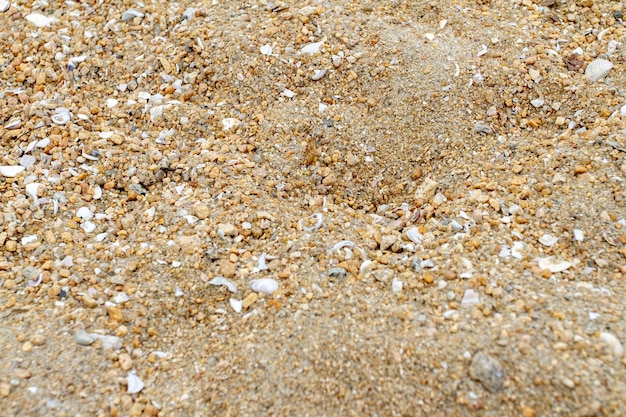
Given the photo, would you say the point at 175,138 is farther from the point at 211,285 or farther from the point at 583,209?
the point at 583,209

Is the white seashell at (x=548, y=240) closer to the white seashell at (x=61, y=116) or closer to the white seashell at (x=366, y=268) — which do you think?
the white seashell at (x=366, y=268)

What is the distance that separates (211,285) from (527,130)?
179cm

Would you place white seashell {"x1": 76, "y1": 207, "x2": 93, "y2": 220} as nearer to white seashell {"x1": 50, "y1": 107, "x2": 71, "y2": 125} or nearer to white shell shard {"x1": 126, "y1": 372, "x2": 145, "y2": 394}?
white seashell {"x1": 50, "y1": 107, "x2": 71, "y2": 125}

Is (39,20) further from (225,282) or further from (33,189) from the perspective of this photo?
(225,282)

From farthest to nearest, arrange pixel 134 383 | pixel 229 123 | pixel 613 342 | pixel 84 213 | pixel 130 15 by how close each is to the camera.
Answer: pixel 130 15, pixel 229 123, pixel 84 213, pixel 134 383, pixel 613 342

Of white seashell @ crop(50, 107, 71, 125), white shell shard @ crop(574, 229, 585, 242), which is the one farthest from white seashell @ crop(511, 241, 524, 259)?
white seashell @ crop(50, 107, 71, 125)

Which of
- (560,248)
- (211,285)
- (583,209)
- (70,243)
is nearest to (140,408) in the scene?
(211,285)

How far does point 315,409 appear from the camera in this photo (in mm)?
2117

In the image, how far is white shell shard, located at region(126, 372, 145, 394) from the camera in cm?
220

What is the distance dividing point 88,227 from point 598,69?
8.92 ft

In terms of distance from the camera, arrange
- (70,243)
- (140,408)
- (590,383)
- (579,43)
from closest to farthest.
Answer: (590,383)
(140,408)
(70,243)
(579,43)

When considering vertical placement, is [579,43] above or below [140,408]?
above

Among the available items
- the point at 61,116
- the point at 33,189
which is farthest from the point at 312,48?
the point at 33,189

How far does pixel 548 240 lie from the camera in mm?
2494
